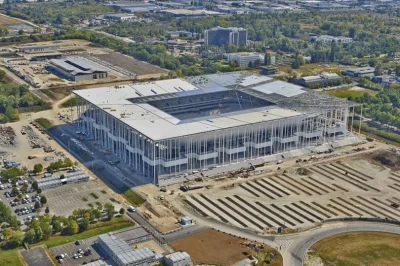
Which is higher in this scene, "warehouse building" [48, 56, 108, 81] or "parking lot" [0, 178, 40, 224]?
"warehouse building" [48, 56, 108, 81]

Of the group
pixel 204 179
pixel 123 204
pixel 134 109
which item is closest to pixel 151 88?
pixel 134 109

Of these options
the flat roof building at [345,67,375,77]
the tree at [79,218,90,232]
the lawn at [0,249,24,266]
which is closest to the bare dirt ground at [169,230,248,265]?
the tree at [79,218,90,232]

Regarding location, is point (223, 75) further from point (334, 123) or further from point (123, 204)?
point (123, 204)

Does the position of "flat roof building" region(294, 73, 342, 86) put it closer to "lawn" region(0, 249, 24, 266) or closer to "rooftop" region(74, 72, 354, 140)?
"rooftop" region(74, 72, 354, 140)

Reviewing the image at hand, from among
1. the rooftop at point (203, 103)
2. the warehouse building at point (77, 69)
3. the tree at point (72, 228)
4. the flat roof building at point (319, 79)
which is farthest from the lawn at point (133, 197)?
the flat roof building at point (319, 79)

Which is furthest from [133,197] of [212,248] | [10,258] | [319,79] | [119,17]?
[119,17]

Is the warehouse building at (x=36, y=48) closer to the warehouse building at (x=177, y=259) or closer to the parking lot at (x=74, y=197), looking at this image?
the parking lot at (x=74, y=197)
